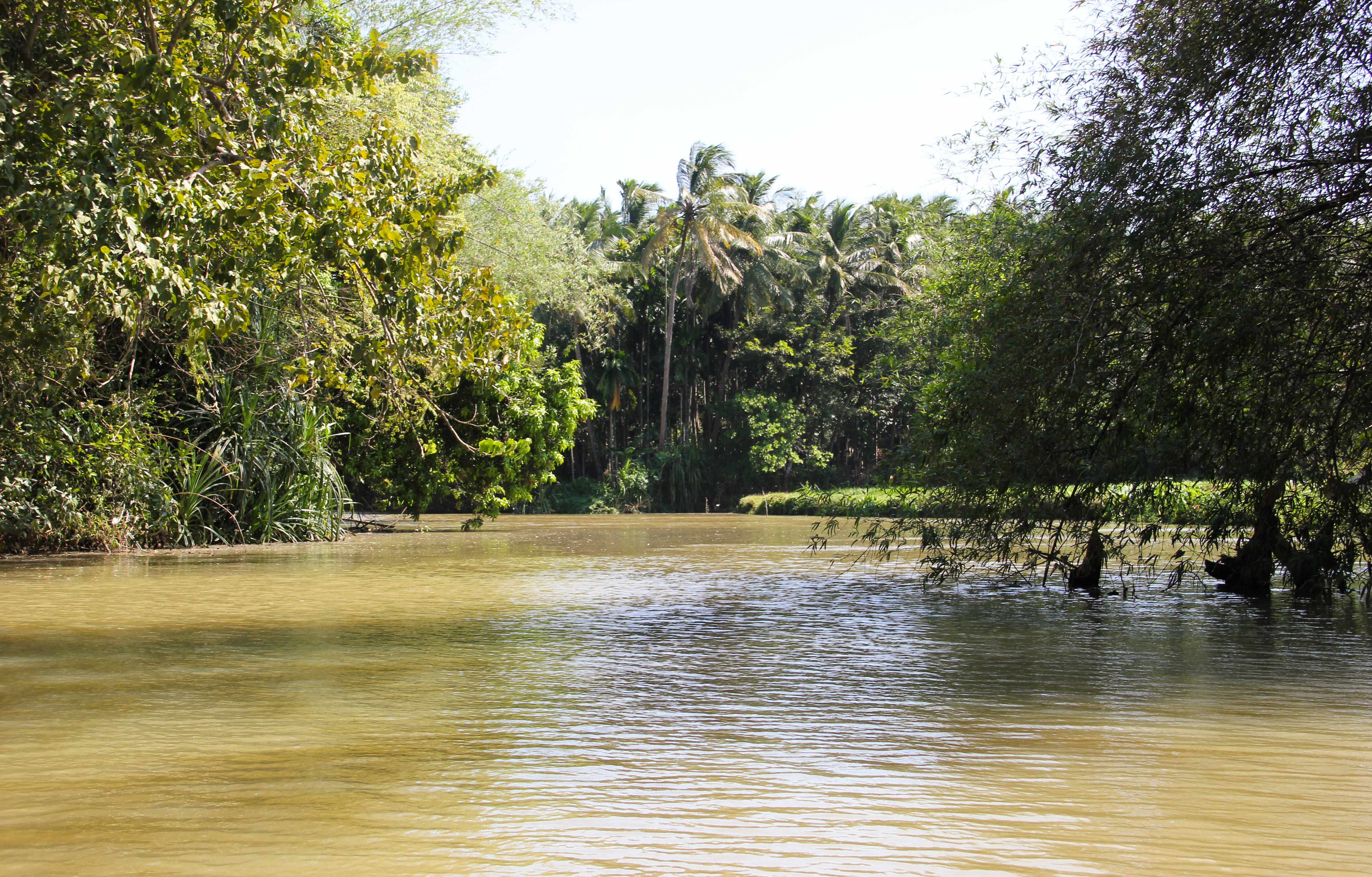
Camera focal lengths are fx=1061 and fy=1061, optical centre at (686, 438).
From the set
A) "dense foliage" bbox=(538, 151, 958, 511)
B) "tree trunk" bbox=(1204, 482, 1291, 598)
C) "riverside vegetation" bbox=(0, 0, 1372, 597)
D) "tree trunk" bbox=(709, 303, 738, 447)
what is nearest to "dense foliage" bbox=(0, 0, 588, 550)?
"riverside vegetation" bbox=(0, 0, 1372, 597)

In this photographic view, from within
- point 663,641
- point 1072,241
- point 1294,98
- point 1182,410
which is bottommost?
point 663,641

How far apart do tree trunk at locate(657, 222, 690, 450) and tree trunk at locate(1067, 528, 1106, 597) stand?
98.5 feet

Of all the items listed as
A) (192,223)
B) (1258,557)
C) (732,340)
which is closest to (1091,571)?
(1258,557)

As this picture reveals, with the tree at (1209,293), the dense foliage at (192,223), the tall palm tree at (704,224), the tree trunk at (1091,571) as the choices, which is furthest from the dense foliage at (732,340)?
the tree at (1209,293)

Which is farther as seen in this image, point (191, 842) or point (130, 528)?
point (130, 528)

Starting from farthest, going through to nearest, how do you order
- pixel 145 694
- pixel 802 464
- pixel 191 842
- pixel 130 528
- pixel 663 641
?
pixel 802 464
pixel 130 528
pixel 663 641
pixel 145 694
pixel 191 842

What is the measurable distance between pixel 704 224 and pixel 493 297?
107ft

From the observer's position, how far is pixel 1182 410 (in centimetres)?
951

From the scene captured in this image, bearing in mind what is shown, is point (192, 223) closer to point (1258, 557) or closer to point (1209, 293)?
point (1209, 293)

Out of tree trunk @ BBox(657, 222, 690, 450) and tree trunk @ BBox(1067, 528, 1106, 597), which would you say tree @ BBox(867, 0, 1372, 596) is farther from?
tree trunk @ BBox(657, 222, 690, 450)

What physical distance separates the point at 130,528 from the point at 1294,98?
15567 millimetres

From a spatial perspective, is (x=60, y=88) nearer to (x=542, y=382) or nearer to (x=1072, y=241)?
(x=1072, y=241)

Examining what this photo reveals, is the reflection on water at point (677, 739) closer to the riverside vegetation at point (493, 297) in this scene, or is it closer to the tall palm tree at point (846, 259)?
the riverside vegetation at point (493, 297)

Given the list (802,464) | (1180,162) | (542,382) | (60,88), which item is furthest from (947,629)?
(802,464)
